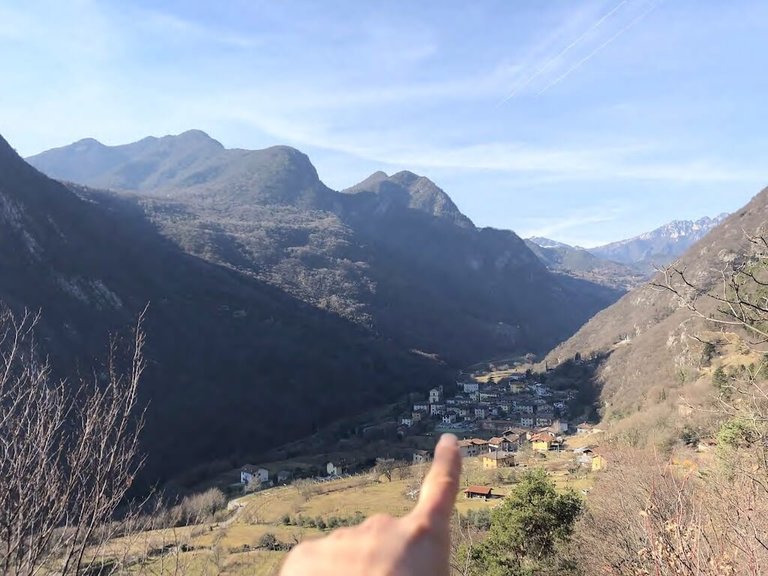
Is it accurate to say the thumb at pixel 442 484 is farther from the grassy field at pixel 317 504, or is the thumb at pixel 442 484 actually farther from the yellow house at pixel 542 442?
the yellow house at pixel 542 442

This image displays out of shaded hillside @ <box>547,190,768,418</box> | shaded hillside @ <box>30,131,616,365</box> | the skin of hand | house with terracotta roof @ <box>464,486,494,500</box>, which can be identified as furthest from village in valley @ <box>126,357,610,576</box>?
shaded hillside @ <box>30,131,616,365</box>

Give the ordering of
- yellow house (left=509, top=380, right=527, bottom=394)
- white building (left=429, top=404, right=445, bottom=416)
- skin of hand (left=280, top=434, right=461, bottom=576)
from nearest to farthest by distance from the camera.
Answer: skin of hand (left=280, top=434, right=461, bottom=576) < white building (left=429, top=404, right=445, bottom=416) < yellow house (left=509, top=380, right=527, bottom=394)

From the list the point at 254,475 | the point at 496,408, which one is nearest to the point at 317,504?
the point at 254,475

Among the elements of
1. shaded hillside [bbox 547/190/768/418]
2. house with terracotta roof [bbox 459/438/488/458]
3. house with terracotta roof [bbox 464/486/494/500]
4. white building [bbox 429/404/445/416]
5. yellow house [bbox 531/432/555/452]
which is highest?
shaded hillside [bbox 547/190/768/418]

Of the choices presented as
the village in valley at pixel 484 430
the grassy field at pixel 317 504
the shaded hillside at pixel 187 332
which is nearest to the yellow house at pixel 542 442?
the village in valley at pixel 484 430

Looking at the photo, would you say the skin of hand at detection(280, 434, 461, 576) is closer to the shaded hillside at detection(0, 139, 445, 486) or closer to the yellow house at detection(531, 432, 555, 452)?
the shaded hillside at detection(0, 139, 445, 486)

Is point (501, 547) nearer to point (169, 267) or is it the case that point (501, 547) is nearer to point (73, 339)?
point (73, 339)

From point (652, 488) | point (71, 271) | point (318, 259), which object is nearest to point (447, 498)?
point (652, 488)
